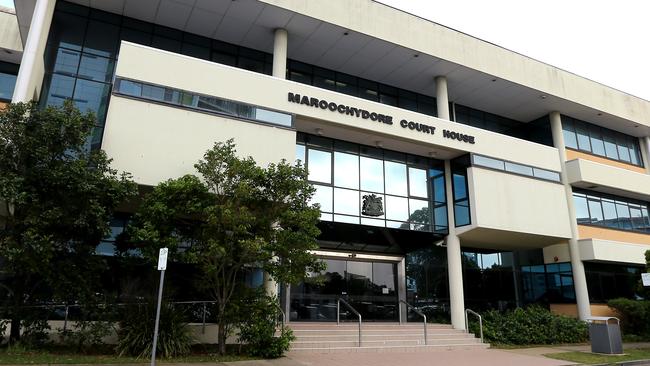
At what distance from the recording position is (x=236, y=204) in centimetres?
1200

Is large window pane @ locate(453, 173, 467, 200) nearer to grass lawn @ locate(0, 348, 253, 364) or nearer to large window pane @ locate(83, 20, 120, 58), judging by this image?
grass lawn @ locate(0, 348, 253, 364)

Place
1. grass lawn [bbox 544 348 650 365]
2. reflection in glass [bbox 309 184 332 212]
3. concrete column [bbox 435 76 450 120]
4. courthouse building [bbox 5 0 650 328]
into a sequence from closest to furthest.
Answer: grass lawn [bbox 544 348 650 365] < courthouse building [bbox 5 0 650 328] < reflection in glass [bbox 309 184 332 212] < concrete column [bbox 435 76 450 120]

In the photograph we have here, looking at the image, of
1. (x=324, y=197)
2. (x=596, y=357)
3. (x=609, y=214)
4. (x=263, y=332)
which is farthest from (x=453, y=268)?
(x=609, y=214)

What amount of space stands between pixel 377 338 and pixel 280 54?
10.6 meters

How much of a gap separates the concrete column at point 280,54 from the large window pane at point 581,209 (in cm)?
1521

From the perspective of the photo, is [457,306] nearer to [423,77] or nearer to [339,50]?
[423,77]

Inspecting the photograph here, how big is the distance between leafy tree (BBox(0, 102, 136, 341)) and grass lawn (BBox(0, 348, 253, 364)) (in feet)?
2.99

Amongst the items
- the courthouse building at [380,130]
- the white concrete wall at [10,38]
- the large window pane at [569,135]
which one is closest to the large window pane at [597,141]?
the courthouse building at [380,130]

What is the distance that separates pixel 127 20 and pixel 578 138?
71.3ft

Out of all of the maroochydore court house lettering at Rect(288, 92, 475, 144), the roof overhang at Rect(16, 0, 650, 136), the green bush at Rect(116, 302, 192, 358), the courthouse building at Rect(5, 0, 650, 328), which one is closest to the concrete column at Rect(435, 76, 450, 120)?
the courthouse building at Rect(5, 0, 650, 328)

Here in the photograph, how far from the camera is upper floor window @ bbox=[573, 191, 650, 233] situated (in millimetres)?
22644

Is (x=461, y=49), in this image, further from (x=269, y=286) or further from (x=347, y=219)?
(x=269, y=286)

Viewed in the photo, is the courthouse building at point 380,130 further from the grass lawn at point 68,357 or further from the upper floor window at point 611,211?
the grass lawn at point 68,357

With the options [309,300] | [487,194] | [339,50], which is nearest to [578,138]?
[487,194]
